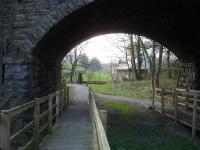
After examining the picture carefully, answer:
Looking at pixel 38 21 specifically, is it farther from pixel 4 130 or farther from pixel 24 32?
pixel 4 130

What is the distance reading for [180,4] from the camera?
10.2 meters

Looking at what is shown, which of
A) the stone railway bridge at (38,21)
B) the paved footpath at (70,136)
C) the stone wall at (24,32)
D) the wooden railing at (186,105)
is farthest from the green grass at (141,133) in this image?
the stone wall at (24,32)

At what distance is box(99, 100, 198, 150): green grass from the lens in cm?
894

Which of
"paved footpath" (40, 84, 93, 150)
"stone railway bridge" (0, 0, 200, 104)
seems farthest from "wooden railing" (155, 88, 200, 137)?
A: "paved footpath" (40, 84, 93, 150)

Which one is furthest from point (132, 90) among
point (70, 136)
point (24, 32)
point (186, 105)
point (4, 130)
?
point (4, 130)

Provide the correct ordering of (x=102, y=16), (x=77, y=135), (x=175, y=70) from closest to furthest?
(x=77, y=135) → (x=102, y=16) → (x=175, y=70)

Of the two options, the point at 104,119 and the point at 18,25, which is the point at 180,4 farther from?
the point at 104,119

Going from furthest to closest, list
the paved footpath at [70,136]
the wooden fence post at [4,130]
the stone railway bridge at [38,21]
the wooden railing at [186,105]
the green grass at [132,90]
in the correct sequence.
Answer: the green grass at [132,90], the wooden railing at [186,105], the stone railway bridge at [38,21], the paved footpath at [70,136], the wooden fence post at [4,130]

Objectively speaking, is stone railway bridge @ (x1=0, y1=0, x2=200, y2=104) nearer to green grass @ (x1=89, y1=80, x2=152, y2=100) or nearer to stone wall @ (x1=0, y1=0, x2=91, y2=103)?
stone wall @ (x1=0, y1=0, x2=91, y2=103)

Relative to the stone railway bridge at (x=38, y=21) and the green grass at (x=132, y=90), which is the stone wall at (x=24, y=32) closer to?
the stone railway bridge at (x=38, y=21)

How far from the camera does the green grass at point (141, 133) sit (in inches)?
352

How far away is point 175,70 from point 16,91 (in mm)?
15720

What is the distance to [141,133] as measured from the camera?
1059 centimetres

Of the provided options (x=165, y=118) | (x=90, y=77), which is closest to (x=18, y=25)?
(x=165, y=118)
